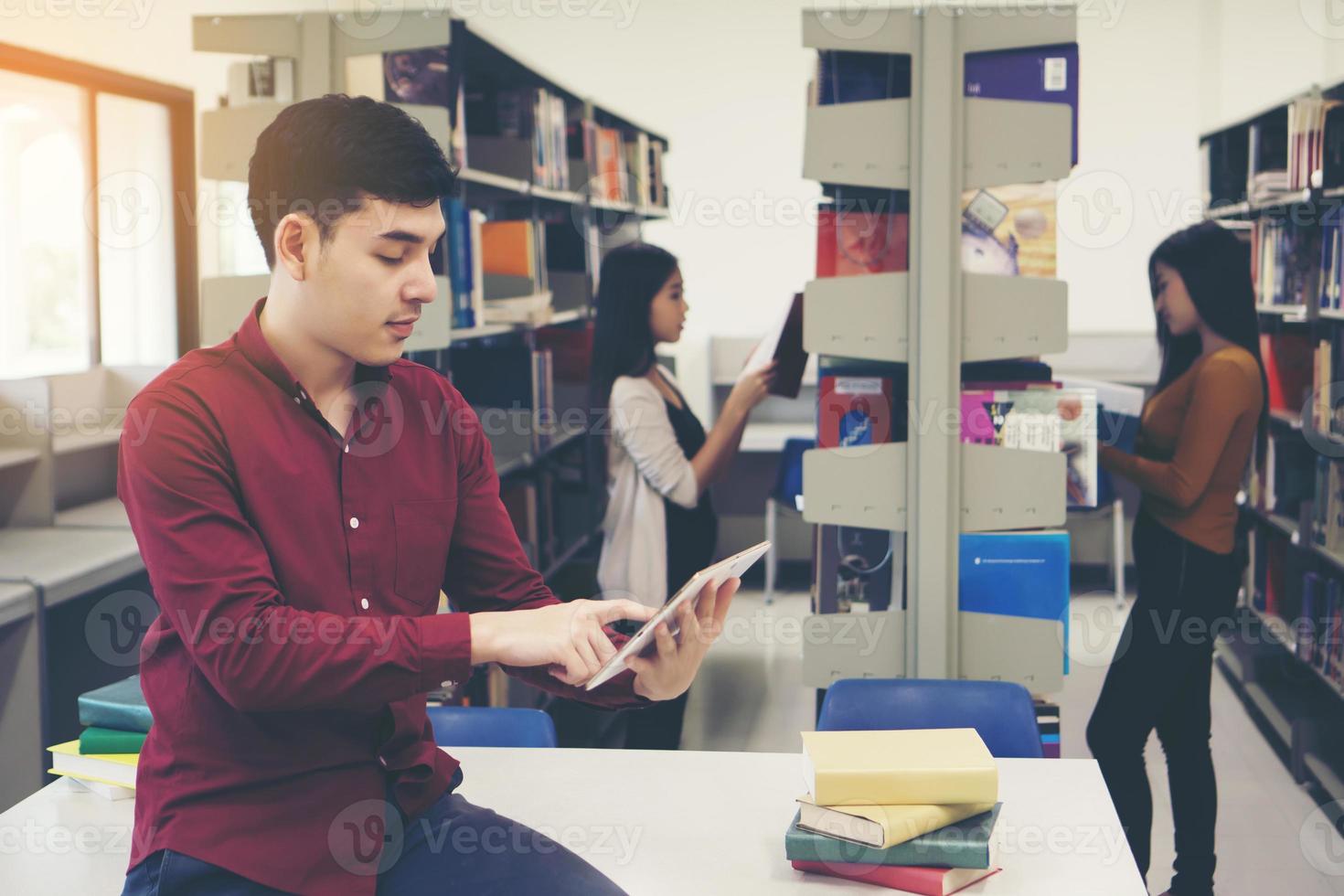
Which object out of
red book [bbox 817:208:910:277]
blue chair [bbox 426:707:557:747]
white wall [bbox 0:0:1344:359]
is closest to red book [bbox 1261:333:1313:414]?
white wall [bbox 0:0:1344:359]

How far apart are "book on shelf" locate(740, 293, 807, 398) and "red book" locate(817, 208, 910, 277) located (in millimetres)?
477

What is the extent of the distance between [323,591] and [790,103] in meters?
5.95

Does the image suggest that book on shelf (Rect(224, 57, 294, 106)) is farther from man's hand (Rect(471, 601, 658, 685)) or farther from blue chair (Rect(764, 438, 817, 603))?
blue chair (Rect(764, 438, 817, 603))

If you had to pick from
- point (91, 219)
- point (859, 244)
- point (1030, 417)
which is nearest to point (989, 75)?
point (859, 244)

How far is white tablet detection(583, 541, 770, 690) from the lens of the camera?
127cm

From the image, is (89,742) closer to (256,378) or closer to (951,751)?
(256,378)

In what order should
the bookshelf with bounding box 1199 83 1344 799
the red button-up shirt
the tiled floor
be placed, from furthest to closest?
1. the bookshelf with bounding box 1199 83 1344 799
2. the tiled floor
3. the red button-up shirt

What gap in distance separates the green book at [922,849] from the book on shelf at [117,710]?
95cm

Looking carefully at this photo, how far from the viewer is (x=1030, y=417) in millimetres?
2504

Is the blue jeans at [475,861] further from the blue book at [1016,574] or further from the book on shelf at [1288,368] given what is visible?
the book on shelf at [1288,368]

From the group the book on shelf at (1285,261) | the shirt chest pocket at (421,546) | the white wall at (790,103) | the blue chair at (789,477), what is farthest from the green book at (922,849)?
the white wall at (790,103)

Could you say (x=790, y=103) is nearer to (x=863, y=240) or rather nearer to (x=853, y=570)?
(x=863, y=240)

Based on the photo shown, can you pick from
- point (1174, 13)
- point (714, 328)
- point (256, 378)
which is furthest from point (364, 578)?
point (1174, 13)

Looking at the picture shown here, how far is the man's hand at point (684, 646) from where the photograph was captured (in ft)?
4.61
